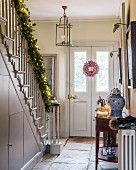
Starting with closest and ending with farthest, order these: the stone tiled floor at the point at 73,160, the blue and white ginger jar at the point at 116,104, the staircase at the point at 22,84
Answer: the staircase at the point at 22,84 → the blue and white ginger jar at the point at 116,104 → the stone tiled floor at the point at 73,160

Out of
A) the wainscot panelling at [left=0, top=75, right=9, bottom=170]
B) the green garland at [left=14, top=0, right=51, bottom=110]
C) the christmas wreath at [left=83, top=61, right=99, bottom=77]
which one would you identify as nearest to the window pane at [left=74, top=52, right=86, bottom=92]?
the christmas wreath at [left=83, top=61, right=99, bottom=77]

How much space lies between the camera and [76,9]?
21.0ft

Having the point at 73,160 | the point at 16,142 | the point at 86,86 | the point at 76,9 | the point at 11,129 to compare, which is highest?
the point at 76,9

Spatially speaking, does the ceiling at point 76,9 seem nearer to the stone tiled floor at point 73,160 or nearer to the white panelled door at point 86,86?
the white panelled door at point 86,86

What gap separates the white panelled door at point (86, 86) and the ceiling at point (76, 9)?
801mm

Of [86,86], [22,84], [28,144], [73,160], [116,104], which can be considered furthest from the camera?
[86,86]

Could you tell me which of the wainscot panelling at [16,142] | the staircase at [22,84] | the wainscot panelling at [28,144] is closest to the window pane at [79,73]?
the staircase at [22,84]

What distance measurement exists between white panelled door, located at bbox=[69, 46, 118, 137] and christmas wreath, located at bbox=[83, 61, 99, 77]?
0.11m

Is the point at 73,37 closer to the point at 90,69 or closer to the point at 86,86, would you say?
the point at 90,69

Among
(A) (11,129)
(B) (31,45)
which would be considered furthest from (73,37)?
(A) (11,129)

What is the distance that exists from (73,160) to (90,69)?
8.90 ft

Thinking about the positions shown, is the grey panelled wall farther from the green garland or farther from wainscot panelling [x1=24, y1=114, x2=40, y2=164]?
the green garland

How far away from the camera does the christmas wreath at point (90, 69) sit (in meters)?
7.10

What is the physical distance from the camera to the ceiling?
5859 mm
